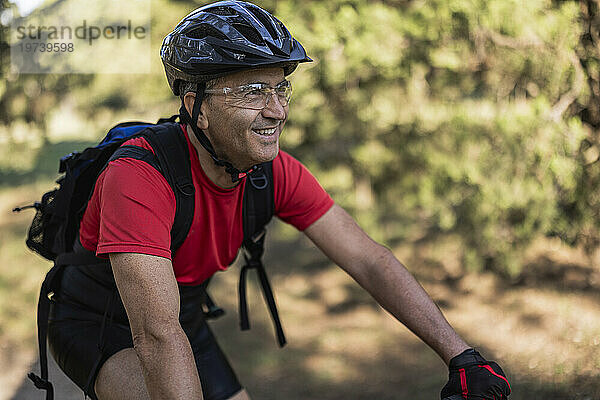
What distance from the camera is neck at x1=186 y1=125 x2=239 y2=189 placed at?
96.5 inches

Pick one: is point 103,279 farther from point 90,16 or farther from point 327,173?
point 90,16

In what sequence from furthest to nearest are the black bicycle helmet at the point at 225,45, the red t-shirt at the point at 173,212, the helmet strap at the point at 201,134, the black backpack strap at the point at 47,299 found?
the black backpack strap at the point at 47,299 < the helmet strap at the point at 201,134 < the black bicycle helmet at the point at 225,45 < the red t-shirt at the point at 173,212

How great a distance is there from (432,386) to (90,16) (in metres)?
5.53

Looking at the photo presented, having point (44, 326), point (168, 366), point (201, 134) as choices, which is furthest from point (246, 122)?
point (44, 326)

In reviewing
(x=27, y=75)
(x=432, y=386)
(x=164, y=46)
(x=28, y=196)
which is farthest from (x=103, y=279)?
(x=28, y=196)

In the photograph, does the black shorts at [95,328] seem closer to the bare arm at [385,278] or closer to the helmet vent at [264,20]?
the bare arm at [385,278]

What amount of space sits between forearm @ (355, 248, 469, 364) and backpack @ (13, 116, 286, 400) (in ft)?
1.56

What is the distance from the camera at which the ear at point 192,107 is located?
239 cm

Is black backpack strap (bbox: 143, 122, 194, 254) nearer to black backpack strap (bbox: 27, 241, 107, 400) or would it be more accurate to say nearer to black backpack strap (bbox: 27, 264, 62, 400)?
black backpack strap (bbox: 27, 241, 107, 400)

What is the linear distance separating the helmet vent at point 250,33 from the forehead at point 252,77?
0.31 ft

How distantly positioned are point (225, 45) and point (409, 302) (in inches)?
44.1

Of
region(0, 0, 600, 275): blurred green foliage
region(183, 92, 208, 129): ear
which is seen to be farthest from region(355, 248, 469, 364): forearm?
region(0, 0, 600, 275): blurred green foliage

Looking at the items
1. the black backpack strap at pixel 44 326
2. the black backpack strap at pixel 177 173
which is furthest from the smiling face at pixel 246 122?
the black backpack strap at pixel 44 326

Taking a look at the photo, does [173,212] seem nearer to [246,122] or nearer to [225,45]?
[246,122]
